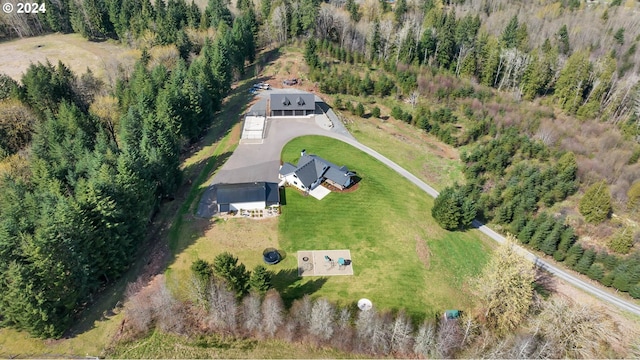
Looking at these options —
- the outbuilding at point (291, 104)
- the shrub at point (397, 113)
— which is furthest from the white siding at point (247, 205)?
the shrub at point (397, 113)

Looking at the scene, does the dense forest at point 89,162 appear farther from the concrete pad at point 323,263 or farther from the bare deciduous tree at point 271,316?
the concrete pad at point 323,263

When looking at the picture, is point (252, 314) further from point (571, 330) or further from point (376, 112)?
point (376, 112)

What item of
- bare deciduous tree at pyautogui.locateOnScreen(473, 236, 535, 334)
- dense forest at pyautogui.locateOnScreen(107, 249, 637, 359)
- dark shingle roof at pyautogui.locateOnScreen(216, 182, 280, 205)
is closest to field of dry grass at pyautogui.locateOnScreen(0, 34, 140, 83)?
dark shingle roof at pyautogui.locateOnScreen(216, 182, 280, 205)

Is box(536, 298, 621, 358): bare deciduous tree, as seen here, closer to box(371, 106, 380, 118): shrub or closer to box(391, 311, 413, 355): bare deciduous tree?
box(391, 311, 413, 355): bare deciduous tree

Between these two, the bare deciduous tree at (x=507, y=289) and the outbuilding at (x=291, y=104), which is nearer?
the bare deciduous tree at (x=507, y=289)

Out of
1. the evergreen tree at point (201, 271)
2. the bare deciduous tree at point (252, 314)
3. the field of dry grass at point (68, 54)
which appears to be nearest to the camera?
the bare deciduous tree at point (252, 314)
